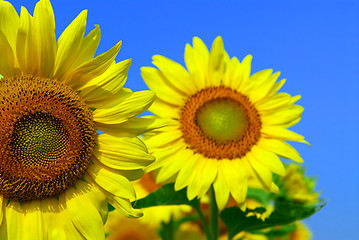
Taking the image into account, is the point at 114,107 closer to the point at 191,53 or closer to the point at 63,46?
the point at 63,46

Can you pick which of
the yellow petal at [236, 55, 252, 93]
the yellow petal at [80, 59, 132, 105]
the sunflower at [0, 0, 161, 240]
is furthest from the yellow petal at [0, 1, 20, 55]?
the yellow petal at [236, 55, 252, 93]

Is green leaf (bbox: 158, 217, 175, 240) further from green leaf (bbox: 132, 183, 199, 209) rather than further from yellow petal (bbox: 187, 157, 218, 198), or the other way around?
yellow petal (bbox: 187, 157, 218, 198)

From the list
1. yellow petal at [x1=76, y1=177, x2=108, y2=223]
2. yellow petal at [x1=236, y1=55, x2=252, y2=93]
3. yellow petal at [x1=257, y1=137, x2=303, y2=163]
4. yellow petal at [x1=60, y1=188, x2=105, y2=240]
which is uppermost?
yellow petal at [x1=236, y1=55, x2=252, y2=93]

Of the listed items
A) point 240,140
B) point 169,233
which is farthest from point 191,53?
point 169,233

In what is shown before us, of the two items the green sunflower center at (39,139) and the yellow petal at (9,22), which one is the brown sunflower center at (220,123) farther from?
the yellow petal at (9,22)

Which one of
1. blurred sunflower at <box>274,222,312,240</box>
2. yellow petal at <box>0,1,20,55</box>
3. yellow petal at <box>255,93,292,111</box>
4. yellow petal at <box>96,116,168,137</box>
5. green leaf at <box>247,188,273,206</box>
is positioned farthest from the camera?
blurred sunflower at <box>274,222,312,240</box>

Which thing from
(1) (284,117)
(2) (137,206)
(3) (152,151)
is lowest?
(2) (137,206)

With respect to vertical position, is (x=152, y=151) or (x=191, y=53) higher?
(x=191, y=53)

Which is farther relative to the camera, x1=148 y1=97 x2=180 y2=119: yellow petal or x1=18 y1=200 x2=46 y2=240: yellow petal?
x1=148 y1=97 x2=180 y2=119: yellow petal
